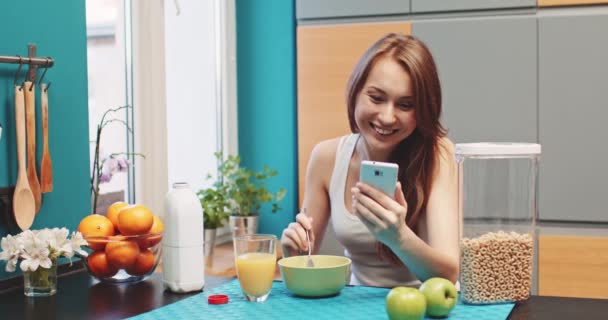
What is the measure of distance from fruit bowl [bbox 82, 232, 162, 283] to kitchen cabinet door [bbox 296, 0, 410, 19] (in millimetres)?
1614

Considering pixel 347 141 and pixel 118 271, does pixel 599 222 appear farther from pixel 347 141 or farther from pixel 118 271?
pixel 118 271

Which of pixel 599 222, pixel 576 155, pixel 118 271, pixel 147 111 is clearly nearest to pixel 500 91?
pixel 576 155

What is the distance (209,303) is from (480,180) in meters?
0.60

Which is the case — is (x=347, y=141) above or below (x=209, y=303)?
above

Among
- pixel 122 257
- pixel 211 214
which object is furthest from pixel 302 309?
pixel 211 214

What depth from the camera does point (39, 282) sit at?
1.68 metres

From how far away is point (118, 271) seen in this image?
1.80 m

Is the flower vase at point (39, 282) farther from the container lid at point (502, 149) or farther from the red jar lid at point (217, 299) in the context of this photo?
the container lid at point (502, 149)

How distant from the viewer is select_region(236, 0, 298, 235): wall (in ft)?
10.7

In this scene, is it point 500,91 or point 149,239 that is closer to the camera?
point 149,239

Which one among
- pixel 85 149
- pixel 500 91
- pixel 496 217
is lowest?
pixel 496 217

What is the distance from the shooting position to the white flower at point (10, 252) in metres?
1.66

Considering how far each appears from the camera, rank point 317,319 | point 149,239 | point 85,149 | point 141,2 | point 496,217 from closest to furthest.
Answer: point 317,319, point 496,217, point 149,239, point 85,149, point 141,2

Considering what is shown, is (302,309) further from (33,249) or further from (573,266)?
(573,266)
